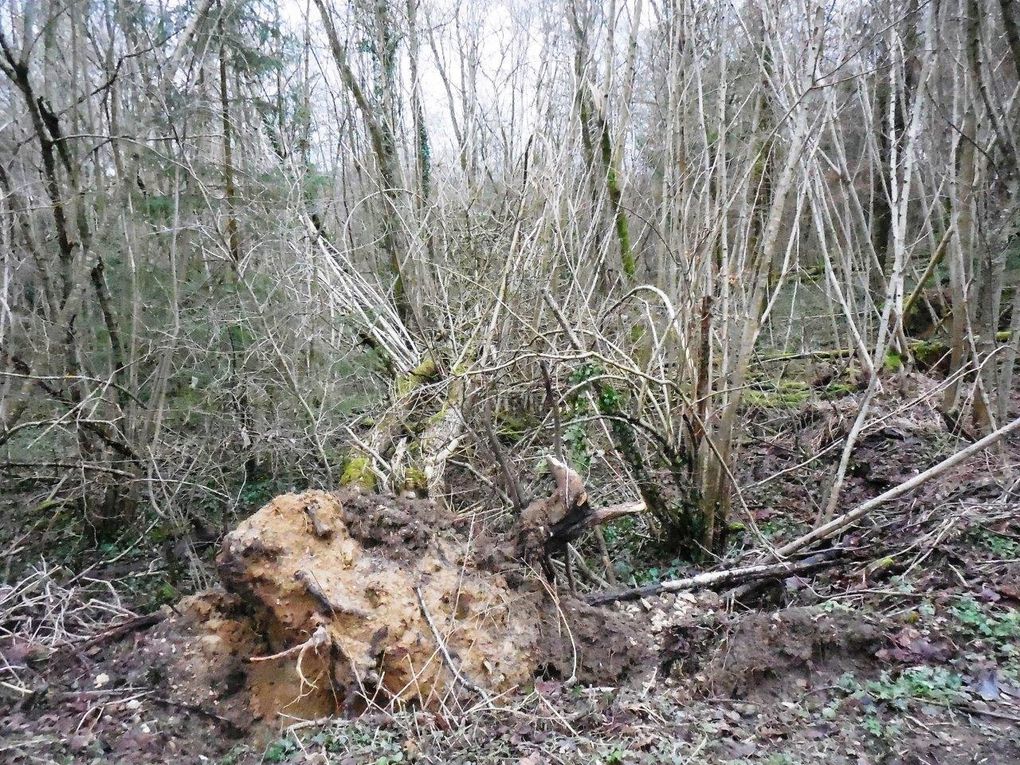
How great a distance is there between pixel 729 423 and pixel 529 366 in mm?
1932

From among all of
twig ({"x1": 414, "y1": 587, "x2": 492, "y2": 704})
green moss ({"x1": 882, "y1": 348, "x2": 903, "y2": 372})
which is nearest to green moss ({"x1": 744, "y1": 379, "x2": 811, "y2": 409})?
green moss ({"x1": 882, "y1": 348, "x2": 903, "y2": 372})

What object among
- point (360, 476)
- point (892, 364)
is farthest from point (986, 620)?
point (892, 364)

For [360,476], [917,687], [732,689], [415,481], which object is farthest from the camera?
[360,476]

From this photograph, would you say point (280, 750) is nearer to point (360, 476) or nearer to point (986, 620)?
point (360, 476)

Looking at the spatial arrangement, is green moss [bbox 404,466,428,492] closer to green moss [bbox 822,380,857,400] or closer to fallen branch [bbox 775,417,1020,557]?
fallen branch [bbox 775,417,1020,557]

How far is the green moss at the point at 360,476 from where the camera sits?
4750 mm

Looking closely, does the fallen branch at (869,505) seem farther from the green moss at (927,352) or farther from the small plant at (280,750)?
the green moss at (927,352)

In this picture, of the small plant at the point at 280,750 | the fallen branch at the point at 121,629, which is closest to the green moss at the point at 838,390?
the small plant at the point at 280,750

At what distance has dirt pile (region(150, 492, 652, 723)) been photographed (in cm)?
315

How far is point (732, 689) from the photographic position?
10.6ft

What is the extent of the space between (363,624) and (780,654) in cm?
213

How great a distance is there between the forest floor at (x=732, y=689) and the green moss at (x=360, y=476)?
1630 mm

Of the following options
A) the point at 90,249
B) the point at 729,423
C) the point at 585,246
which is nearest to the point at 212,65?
the point at 90,249

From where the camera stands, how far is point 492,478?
485 centimetres
